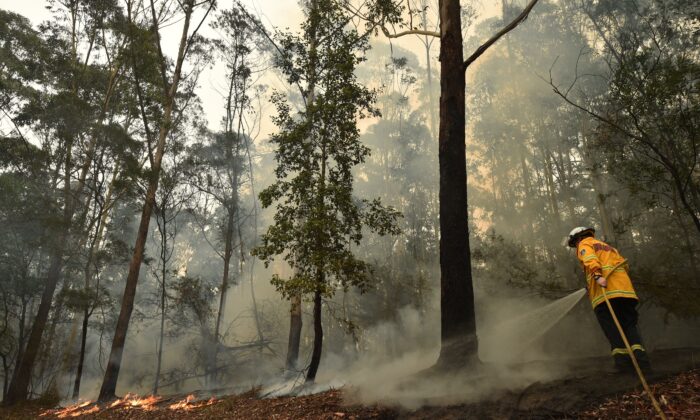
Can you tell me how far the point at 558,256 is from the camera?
16.1 metres

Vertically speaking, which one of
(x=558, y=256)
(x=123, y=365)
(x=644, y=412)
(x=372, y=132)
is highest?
(x=372, y=132)

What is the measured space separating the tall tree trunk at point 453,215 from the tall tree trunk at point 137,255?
1033 cm

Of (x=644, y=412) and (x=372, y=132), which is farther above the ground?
(x=372, y=132)

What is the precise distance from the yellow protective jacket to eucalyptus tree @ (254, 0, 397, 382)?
3.77 metres

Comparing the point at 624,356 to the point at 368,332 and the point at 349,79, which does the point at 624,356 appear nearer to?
the point at 349,79

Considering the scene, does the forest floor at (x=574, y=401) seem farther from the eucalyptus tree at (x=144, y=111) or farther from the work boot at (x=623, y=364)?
the eucalyptus tree at (x=144, y=111)

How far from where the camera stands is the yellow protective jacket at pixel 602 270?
4656mm

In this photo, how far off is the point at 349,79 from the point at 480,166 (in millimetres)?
27658

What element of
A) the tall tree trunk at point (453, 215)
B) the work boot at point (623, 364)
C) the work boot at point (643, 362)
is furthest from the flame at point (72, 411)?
the work boot at point (643, 362)

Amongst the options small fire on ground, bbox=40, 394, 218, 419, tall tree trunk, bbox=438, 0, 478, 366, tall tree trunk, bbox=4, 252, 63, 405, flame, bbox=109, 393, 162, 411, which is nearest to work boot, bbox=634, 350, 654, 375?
tall tree trunk, bbox=438, 0, 478, 366

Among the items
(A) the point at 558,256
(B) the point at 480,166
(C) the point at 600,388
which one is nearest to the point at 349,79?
(C) the point at 600,388

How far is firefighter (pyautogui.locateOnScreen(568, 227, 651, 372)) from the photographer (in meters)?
4.49

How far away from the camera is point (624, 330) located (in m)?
4.60

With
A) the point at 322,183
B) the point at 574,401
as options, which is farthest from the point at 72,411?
the point at 574,401
